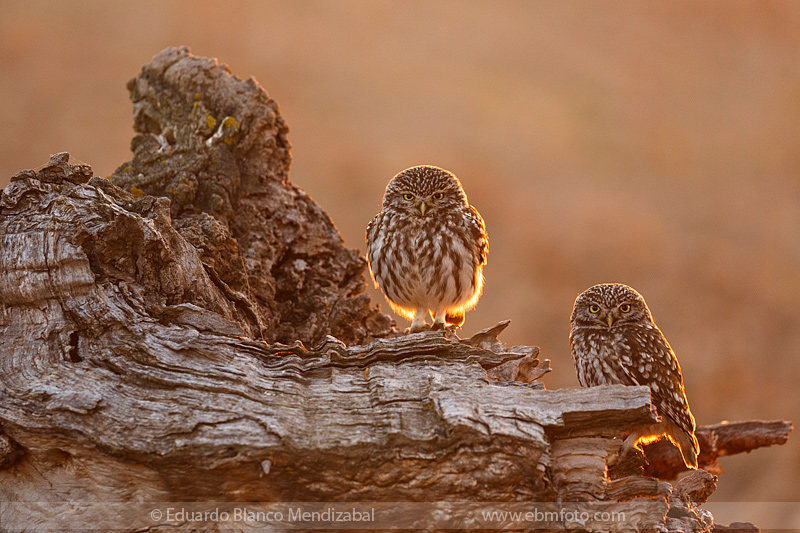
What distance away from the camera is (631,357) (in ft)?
17.3

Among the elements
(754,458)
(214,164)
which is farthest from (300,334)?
(754,458)

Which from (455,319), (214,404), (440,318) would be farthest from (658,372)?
(214,404)

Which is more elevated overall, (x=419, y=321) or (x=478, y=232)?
(x=478, y=232)

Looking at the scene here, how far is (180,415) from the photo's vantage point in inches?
130

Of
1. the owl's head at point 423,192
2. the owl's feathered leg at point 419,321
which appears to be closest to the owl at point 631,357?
the owl's feathered leg at point 419,321

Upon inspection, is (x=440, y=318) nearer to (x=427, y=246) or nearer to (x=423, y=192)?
(x=427, y=246)

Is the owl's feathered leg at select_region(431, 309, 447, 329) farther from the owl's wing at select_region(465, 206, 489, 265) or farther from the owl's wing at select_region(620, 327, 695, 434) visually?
the owl's wing at select_region(620, 327, 695, 434)

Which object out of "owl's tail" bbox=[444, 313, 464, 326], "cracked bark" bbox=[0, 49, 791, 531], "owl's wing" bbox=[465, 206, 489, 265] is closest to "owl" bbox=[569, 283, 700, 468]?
"cracked bark" bbox=[0, 49, 791, 531]

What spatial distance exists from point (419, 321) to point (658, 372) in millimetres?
1807

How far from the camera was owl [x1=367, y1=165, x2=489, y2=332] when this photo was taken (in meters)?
5.50

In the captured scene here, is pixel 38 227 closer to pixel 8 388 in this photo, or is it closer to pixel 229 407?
pixel 8 388

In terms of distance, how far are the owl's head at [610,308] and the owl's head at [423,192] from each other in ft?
4.09

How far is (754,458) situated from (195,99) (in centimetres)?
1013

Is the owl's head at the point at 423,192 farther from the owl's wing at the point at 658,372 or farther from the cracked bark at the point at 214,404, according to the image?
the owl's wing at the point at 658,372
